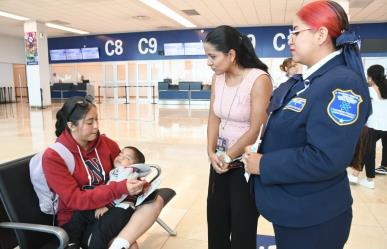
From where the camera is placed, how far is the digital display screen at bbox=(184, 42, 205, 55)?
49.2 feet

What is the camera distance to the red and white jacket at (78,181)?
5.27ft

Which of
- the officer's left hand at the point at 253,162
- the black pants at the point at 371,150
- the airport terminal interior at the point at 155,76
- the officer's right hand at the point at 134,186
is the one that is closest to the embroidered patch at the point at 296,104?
the officer's left hand at the point at 253,162

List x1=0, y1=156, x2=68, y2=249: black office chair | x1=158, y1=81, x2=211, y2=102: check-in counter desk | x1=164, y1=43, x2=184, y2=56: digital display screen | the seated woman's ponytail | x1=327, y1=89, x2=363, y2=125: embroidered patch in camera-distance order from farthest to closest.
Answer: x1=164, y1=43, x2=184, y2=56: digital display screen, x1=158, y1=81, x2=211, y2=102: check-in counter desk, the seated woman's ponytail, x1=0, y1=156, x2=68, y2=249: black office chair, x1=327, y1=89, x2=363, y2=125: embroidered patch

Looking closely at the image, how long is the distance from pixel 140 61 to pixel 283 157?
15.6 m

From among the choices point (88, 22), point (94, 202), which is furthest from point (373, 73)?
point (88, 22)

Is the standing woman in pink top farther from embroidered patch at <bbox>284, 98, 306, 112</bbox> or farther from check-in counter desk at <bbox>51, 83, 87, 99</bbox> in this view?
check-in counter desk at <bbox>51, 83, 87, 99</bbox>

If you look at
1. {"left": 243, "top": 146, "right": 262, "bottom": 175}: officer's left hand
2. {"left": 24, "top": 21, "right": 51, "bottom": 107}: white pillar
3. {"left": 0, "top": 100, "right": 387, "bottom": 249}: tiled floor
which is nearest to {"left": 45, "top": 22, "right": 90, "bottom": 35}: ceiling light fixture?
{"left": 24, "top": 21, "right": 51, "bottom": 107}: white pillar

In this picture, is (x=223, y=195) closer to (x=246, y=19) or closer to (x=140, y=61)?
(x=246, y=19)

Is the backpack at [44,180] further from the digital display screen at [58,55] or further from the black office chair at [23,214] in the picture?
the digital display screen at [58,55]

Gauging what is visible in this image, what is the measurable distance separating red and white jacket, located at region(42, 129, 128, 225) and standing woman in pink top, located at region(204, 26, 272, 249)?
0.52 meters

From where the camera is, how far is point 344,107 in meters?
0.92

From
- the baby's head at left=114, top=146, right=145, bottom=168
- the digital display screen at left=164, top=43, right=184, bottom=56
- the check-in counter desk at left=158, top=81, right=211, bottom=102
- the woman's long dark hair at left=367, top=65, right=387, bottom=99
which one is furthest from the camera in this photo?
the digital display screen at left=164, top=43, right=184, bottom=56

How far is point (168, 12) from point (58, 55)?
8.81m

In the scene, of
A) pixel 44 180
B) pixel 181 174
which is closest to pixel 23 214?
pixel 44 180
